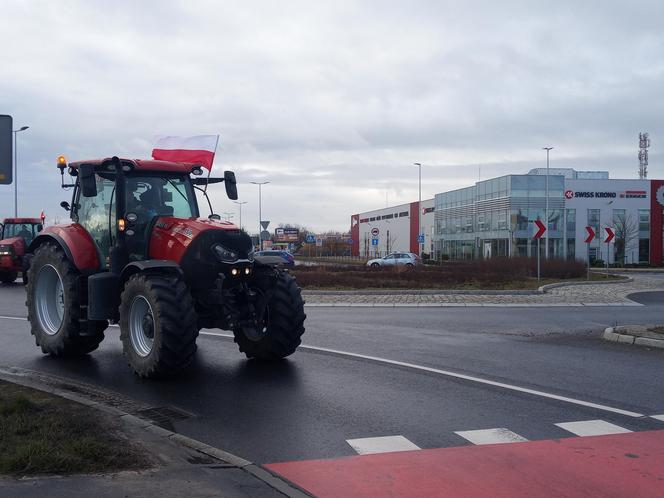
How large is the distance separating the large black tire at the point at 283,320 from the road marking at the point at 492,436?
11.8 ft

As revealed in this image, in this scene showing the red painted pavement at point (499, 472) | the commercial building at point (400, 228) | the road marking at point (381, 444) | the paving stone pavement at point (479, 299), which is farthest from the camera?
the commercial building at point (400, 228)

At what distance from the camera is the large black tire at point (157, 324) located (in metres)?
8.18

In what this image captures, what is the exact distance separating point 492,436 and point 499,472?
964mm

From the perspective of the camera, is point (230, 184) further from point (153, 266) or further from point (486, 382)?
point (486, 382)

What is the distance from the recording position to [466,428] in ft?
21.9

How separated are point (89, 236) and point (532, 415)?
674 cm

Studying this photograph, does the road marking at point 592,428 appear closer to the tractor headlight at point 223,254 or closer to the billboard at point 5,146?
the tractor headlight at point 223,254

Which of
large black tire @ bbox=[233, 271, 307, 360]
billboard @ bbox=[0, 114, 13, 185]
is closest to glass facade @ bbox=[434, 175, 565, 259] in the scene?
large black tire @ bbox=[233, 271, 307, 360]

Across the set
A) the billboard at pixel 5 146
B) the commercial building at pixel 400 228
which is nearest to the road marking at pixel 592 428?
the billboard at pixel 5 146

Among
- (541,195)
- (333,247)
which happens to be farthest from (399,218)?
(541,195)

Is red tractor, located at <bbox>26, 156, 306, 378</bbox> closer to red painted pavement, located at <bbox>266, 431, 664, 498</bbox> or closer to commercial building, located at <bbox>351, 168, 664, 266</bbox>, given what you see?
red painted pavement, located at <bbox>266, 431, 664, 498</bbox>

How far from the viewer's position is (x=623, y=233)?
2375 inches

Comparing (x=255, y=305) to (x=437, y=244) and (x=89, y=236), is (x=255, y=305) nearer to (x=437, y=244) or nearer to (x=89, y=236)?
(x=89, y=236)

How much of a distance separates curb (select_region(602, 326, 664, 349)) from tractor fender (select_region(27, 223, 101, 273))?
30.0 ft
